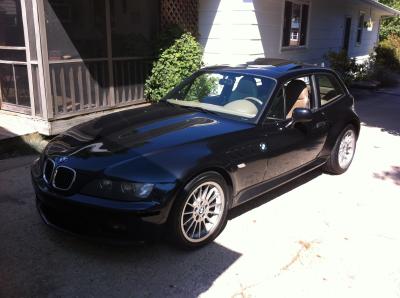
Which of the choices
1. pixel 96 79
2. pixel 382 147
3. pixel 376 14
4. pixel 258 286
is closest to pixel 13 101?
pixel 96 79

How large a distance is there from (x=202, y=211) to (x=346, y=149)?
122 inches

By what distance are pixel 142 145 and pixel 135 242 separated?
2.73ft

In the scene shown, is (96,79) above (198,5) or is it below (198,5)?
below

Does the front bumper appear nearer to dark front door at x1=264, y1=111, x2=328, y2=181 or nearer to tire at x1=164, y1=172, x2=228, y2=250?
tire at x1=164, y1=172, x2=228, y2=250

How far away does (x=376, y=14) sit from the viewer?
20594mm

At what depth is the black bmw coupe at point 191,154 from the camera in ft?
9.87

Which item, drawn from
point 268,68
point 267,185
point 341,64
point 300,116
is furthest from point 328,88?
point 341,64

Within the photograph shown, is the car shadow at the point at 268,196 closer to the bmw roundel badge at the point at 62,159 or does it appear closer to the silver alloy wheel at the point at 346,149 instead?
the silver alloy wheel at the point at 346,149

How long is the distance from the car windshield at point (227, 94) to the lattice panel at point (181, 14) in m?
4.33

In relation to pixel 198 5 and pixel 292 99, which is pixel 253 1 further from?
pixel 292 99

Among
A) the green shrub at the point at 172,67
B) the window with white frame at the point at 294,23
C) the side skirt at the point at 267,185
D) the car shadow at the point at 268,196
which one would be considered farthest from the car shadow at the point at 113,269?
the window with white frame at the point at 294,23

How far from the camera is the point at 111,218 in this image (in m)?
2.93

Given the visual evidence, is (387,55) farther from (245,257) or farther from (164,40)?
(245,257)

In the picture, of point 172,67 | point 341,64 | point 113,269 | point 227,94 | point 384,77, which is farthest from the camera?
point 384,77
